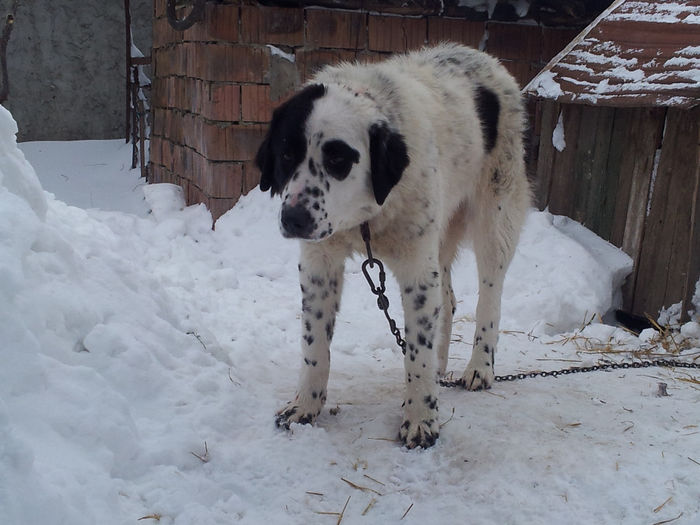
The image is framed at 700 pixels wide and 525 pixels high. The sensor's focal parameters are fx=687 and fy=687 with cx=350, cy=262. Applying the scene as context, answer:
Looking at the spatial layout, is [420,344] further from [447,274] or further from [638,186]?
[638,186]

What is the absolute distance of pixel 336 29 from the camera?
6016mm

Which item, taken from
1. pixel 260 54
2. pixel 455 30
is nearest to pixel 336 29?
pixel 260 54

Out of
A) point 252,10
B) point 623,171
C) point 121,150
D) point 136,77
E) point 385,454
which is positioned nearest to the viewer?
point 385,454

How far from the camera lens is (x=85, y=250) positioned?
136 inches

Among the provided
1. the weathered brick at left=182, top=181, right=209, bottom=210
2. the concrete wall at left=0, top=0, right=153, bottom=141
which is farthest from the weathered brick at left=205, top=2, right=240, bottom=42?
the concrete wall at left=0, top=0, right=153, bottom=141

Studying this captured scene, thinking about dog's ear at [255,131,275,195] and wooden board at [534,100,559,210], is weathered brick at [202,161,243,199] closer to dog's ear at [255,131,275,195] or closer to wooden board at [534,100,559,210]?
wooden board at [534,100,559,210]

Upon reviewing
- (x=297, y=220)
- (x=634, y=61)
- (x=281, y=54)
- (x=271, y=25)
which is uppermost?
(x=271, y=25)

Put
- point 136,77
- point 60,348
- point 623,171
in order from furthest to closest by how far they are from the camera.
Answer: point 136,77 → point 623,171 → point 60,348

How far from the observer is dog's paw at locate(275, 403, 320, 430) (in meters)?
2.99

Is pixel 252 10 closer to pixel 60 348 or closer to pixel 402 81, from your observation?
pixel 402 81

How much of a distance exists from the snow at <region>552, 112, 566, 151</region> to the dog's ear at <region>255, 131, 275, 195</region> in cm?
342

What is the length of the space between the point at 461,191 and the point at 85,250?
1.91 meters

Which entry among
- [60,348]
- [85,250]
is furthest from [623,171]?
[60,348]

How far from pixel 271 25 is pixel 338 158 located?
367cm
